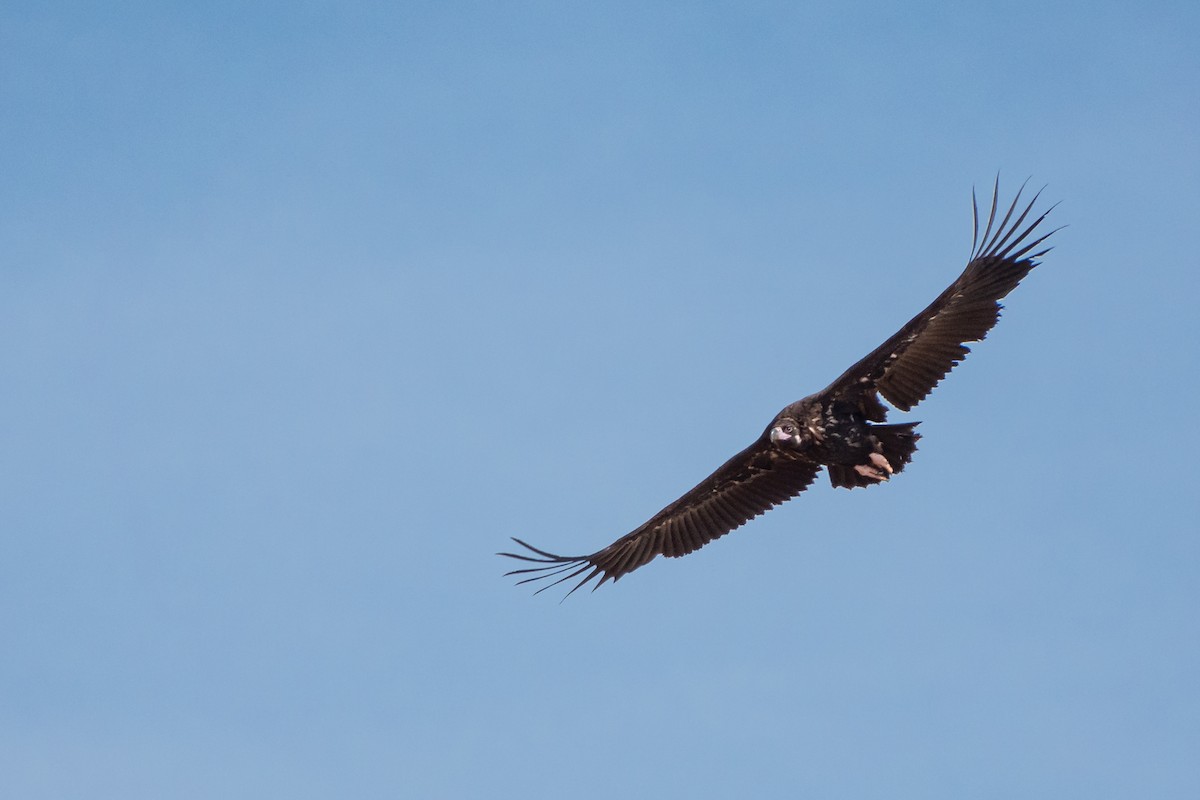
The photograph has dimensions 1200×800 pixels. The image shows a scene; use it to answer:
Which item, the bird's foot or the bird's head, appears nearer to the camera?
the bird's foot

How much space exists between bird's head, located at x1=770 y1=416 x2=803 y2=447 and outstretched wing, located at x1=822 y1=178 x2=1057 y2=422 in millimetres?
651

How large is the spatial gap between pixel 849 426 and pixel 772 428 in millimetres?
1009

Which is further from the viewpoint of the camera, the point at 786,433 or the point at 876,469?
the point at 786,433

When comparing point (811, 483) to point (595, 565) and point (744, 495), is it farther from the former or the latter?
point (595, 565)

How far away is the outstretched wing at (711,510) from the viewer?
→ 75.5ft

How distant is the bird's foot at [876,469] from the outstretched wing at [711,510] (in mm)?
1380

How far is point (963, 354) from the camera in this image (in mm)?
21188

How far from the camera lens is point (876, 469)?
21250mm

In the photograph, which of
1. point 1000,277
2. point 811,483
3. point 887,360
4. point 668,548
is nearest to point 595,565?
point 668,548

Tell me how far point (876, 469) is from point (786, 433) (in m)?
1.19

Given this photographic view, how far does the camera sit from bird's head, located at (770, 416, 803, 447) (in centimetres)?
2169

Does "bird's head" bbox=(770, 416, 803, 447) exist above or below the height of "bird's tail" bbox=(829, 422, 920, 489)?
above

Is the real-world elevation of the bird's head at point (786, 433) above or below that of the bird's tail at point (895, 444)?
above

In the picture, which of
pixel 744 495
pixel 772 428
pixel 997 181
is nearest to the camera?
pixel 997 181
